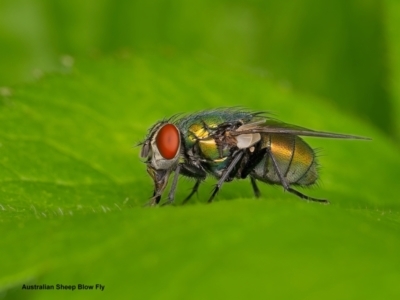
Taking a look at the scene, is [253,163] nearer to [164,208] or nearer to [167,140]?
[167,140]

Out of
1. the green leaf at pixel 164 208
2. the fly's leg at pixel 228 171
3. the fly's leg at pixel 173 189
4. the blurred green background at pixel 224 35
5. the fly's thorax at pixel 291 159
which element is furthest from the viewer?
the blurred green background at pixel 224 35

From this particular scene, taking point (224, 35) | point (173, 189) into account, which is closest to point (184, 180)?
point (173, 189)

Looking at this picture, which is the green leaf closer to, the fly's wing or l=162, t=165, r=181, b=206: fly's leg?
l=162, t=165, r=181, b=206: fly's leg

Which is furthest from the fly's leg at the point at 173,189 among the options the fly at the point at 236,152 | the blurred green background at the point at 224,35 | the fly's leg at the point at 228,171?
the blurred green background at the point at 224,35

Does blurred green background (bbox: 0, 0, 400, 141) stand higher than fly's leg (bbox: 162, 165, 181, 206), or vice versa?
blurred green background (bbox: 0, 0, 400, 141)

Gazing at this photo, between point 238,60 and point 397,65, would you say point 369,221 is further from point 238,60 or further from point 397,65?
point 238,60

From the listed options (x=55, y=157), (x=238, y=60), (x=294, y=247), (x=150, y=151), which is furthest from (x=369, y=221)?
(x=238, y=60)

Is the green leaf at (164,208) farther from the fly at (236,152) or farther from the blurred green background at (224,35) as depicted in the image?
the blurred green background at (224,35)

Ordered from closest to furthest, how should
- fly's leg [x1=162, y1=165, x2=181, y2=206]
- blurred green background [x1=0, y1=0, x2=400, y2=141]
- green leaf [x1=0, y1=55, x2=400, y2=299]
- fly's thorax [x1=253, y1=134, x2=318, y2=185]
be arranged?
1. green leaf [x1=0, y1=55, x2=400, y2=299]
2. fly's leg [x1=162, y1=165, x2=181, y2=206]
3. fly's thorax [x1=253, y1=134, x2=318, y2=185]
4. blurred green background [x1=0, y1=0, x2=400, y2=141]

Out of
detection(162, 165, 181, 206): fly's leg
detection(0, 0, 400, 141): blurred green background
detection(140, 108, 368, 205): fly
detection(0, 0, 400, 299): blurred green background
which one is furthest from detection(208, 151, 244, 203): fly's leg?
detection(0, 0, 400, 141): blurred green background
